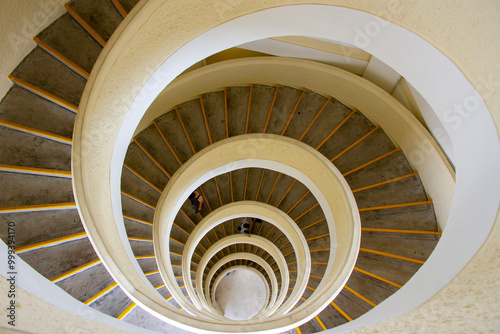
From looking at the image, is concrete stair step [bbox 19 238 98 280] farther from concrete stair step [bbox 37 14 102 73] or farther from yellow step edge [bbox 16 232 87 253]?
concrete stair step [bbox 37 14 102 73]

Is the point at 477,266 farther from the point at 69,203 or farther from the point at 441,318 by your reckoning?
the point at 69,203

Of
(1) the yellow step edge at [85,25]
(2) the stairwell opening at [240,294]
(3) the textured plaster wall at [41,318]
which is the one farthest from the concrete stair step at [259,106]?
(2) the stairwell opening at [240,294]

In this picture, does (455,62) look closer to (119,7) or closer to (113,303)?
(119,7)

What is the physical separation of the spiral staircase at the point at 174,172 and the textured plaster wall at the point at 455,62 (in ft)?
1.12

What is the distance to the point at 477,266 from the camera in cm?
148

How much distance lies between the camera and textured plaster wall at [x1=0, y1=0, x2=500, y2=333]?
126 cm

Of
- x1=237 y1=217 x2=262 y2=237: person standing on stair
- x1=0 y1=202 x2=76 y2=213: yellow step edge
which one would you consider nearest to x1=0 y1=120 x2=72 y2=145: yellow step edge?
x1=0 y1=202 x2=76 y2=213: yellow step edge

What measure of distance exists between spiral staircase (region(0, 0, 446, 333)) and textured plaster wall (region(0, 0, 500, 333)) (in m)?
0.34

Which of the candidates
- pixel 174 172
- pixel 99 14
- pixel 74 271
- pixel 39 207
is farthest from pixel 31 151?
pixel 174 172

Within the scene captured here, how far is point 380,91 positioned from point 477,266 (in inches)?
168

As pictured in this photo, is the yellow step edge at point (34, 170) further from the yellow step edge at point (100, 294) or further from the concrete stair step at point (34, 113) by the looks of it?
the yellow step edge at point (100, 294)

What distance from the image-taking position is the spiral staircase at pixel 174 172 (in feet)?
9.60

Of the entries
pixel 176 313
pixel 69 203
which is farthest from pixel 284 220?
pixel 69 203

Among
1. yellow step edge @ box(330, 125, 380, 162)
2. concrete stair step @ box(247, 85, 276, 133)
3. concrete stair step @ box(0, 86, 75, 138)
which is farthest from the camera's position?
concrete stair step @ box(247, 85, 276, 133)
